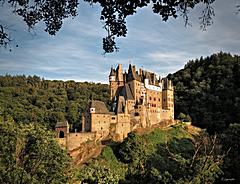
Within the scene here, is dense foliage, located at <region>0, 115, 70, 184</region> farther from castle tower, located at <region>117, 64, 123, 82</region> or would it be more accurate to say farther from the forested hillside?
the forested hillside

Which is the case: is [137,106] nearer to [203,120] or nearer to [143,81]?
[143,81]

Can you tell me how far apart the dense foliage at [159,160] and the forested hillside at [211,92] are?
1196 centimetres

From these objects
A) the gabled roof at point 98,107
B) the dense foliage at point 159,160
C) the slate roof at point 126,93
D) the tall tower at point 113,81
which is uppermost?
the tall tower at point 113,81

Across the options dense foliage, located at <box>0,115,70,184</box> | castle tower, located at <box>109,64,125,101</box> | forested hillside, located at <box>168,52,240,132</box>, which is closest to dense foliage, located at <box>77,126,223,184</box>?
dense foliage, located at <box>0,115,70,184</box>

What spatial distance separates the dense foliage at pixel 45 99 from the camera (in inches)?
2360

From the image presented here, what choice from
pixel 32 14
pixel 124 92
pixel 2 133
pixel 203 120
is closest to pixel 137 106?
pixel 124 92

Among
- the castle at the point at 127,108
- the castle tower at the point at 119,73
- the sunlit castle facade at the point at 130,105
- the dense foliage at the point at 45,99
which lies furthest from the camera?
the dense foliage at the point at 45,99

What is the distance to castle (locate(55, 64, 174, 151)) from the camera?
41.7 metres

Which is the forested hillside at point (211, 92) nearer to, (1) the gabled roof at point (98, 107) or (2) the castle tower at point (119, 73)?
A: (2) the castle tower at point (119, 73)

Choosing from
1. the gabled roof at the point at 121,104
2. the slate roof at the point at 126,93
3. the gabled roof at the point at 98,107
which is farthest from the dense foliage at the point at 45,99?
the gabled roof at the point at 98,107

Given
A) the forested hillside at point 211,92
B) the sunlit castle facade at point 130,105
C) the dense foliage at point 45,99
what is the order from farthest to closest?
1. the forested hillside at point 211,92
2. the dense foliage at point 45,99
3. the sunlit castle facade at point 130,105

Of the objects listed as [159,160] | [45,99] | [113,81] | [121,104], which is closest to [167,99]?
[113,81]

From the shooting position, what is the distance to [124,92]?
47500 millimetres

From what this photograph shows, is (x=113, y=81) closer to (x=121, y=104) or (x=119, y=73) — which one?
(x=119, y=73)
